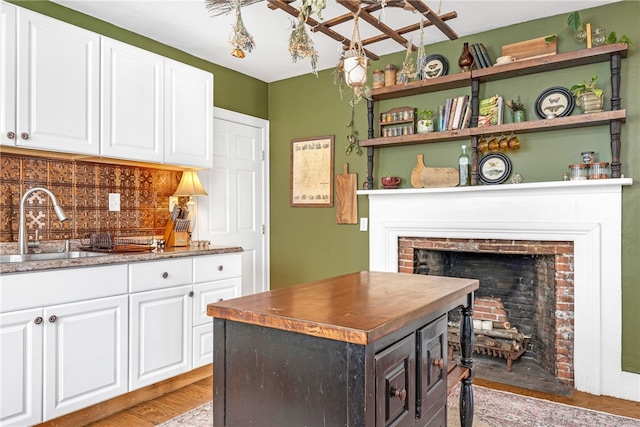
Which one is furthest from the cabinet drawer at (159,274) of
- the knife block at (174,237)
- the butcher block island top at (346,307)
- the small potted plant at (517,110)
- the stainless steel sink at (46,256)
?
the small potted plant at (517,110)

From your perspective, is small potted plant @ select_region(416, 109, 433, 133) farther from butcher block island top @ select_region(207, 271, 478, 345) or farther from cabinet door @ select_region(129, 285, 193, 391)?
cabinet door @ select_region(129, 285, 193, 391)

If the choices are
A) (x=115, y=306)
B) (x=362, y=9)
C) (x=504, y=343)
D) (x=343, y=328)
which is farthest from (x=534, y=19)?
(x=115, y=306)

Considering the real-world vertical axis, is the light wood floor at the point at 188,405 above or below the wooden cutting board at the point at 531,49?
below

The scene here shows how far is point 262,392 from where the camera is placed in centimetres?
132

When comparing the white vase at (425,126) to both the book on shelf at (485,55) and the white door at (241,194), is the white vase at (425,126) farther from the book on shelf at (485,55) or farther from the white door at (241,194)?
the white door at (241,194)

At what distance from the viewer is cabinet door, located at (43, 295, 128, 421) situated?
220cm

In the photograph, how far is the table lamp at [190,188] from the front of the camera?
11.3 ft

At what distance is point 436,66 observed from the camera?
3.43 metres

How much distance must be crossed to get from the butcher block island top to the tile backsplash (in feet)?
6.33

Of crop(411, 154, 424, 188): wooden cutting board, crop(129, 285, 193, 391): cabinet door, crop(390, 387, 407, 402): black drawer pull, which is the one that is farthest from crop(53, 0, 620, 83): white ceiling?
crop(390, 387, 407, 402): black drawer pull

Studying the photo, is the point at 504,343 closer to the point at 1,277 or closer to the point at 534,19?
the point at 534,19

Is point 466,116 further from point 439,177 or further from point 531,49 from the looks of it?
point 531,49

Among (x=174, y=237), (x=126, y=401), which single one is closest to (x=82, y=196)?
(x=174, y=237)

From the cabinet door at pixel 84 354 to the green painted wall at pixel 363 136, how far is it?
1.96 m
